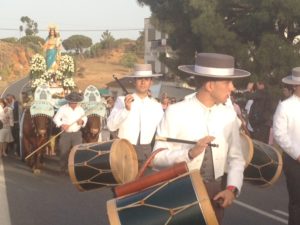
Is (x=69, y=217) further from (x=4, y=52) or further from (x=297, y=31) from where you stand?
(x=4, y=52)

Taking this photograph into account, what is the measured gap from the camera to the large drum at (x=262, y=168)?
21.4 feet

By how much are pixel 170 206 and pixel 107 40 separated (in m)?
126

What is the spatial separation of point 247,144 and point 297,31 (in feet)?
62.9

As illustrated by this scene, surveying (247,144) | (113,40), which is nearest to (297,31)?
(247,144)

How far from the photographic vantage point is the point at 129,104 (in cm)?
719

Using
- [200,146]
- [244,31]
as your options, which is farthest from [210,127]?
[244,31]

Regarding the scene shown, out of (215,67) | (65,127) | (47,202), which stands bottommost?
(47,202)

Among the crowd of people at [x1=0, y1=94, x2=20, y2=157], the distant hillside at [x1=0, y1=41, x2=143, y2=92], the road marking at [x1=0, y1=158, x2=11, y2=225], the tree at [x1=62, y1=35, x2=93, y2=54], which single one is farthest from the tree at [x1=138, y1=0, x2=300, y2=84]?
the tree at [x1=62, y1=35, x2=93, y2=54]

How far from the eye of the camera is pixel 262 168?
6.57 meters

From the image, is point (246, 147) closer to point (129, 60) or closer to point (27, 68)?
point (129, 60)

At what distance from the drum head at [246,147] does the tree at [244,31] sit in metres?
16.7

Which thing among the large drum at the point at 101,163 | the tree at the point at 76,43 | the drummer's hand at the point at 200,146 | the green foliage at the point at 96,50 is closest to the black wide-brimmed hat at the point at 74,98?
the large drum at the point at 101,163

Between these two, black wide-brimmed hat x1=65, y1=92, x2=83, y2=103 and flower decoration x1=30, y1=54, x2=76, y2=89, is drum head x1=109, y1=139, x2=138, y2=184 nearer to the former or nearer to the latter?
black wide-brimmed hat x1=65, y1=92, x2=83, y2=103

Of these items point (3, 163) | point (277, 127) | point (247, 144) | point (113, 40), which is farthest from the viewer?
point (113, 40)
